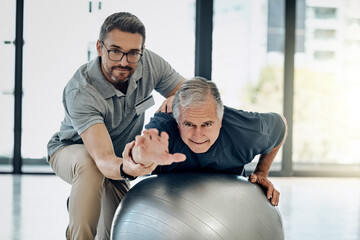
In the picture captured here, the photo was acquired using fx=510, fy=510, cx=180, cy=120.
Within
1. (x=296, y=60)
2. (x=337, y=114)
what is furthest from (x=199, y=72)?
(x=337, y=114)

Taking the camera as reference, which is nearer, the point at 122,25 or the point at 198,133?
the point at 198,133

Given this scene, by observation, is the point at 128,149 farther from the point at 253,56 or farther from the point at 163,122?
the point at 253,56

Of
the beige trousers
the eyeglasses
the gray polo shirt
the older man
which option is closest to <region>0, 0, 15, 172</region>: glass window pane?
the gray polo shirt

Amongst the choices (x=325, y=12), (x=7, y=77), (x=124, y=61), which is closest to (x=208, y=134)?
(x=124, y=61)

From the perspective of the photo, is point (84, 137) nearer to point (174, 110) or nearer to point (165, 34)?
point (174, 110)

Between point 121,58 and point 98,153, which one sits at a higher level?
point 121,58

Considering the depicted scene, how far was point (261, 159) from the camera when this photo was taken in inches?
86.8

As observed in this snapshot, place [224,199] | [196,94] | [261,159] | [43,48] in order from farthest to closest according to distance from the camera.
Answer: [43,48] < [261,159] < [196,94] < [224,199]

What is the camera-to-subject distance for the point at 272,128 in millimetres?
2043

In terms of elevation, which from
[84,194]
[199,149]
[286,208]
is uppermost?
[199,149]

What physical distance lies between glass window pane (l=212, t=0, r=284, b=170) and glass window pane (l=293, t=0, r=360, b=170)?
27cm

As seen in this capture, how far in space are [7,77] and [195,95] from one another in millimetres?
4089

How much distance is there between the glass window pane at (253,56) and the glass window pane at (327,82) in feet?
0.89

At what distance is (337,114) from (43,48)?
3.34 metres
